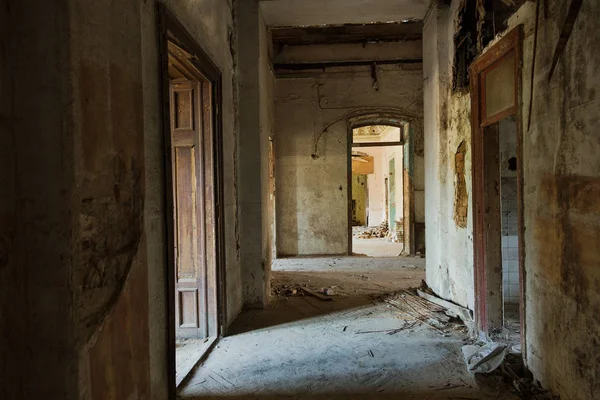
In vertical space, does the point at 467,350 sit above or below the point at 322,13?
below

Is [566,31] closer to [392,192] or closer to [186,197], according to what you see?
[186,197]

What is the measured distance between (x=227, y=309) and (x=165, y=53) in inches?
105

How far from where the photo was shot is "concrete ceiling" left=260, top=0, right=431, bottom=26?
541cm

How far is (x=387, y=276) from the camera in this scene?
697cm

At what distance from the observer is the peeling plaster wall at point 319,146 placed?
29.6 ft

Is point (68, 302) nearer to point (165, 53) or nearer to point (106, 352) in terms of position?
point (106, 352)

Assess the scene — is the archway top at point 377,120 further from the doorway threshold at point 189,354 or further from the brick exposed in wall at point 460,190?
→ the doorway threshold at point 189,354

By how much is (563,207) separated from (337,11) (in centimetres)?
433

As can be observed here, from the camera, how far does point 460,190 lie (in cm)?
458

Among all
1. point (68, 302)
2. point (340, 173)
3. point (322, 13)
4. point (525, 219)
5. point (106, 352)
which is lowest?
point (106, 352)

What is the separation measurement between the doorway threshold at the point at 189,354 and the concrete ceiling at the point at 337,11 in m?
4.10

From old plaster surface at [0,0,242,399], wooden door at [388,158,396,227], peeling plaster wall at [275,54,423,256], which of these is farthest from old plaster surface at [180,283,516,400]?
wooden door at [388,158,396,227]

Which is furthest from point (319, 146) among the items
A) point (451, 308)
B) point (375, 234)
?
point (375, 234)

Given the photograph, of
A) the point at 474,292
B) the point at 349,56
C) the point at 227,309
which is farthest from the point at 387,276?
the point at 349,56
